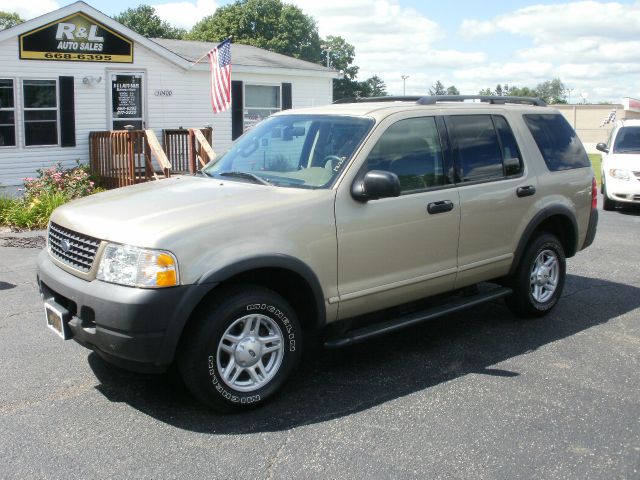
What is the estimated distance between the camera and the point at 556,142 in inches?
251

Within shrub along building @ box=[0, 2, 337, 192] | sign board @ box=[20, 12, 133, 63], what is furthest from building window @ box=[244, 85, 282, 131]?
sign board @ box=[20, 12, 133, 63]

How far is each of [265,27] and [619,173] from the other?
50015 millimetres

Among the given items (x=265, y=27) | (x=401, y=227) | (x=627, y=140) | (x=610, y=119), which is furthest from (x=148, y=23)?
(x=401, y=227)

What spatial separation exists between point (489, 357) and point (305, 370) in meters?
1.40

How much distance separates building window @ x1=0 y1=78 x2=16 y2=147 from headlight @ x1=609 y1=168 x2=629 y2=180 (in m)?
11.8

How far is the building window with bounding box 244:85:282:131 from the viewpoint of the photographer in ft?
61.4

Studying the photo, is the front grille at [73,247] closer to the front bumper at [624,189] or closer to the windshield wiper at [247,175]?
the windshield wiper at [247,175]

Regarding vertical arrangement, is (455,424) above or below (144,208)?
below

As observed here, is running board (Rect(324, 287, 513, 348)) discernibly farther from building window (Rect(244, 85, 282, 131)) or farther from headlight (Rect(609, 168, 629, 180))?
building window (Rect(244, 85, 282, 131))

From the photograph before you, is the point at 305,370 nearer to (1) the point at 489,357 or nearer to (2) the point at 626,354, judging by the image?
(1) the point at 489,357

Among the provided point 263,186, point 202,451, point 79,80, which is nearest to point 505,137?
point 263,186

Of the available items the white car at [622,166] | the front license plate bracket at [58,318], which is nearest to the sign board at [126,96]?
the white car at [622,166]

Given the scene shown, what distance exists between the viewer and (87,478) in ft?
11.5

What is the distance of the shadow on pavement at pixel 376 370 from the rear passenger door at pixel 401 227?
490 millimetres
